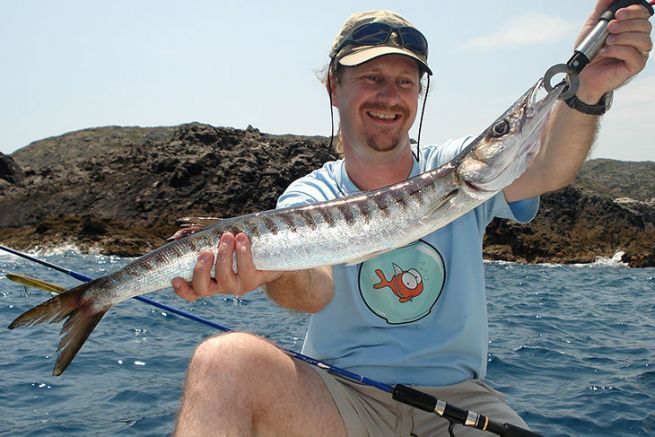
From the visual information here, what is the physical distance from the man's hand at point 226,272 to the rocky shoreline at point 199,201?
28520 millimetres

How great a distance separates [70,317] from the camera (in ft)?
11.3

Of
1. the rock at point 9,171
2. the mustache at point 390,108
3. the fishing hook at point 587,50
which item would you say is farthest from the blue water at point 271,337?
the rock at point 9,171

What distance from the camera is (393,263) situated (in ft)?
13.1

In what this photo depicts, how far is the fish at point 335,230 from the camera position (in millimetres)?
3430

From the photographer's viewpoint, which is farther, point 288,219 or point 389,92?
point 389,92

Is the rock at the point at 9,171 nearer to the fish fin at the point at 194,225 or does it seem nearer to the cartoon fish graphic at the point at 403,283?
the fish fin at the point at 194,225

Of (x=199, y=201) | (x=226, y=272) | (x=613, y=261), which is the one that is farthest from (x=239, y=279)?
(x=199, y=201)

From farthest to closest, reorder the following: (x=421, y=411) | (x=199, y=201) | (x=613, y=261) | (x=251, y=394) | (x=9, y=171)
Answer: (x=9, y=171)
(x=199, y=201)
(x=613, y=261)
(x=421, y=411)
(x=251, y=394)

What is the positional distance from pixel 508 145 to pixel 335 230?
3.25 ft

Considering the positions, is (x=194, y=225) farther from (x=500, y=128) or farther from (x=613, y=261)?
(x=613, y=261)

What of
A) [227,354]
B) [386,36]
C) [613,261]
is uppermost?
[386,36]

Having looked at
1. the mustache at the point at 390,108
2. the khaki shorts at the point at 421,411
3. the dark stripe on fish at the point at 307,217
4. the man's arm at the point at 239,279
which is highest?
the mustache at the point at 390,108

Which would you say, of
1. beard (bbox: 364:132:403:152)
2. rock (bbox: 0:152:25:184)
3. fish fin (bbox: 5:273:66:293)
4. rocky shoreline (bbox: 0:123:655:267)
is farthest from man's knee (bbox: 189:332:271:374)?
rock (bbox: 0:152:25:184)

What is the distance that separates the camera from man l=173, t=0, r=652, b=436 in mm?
3178
